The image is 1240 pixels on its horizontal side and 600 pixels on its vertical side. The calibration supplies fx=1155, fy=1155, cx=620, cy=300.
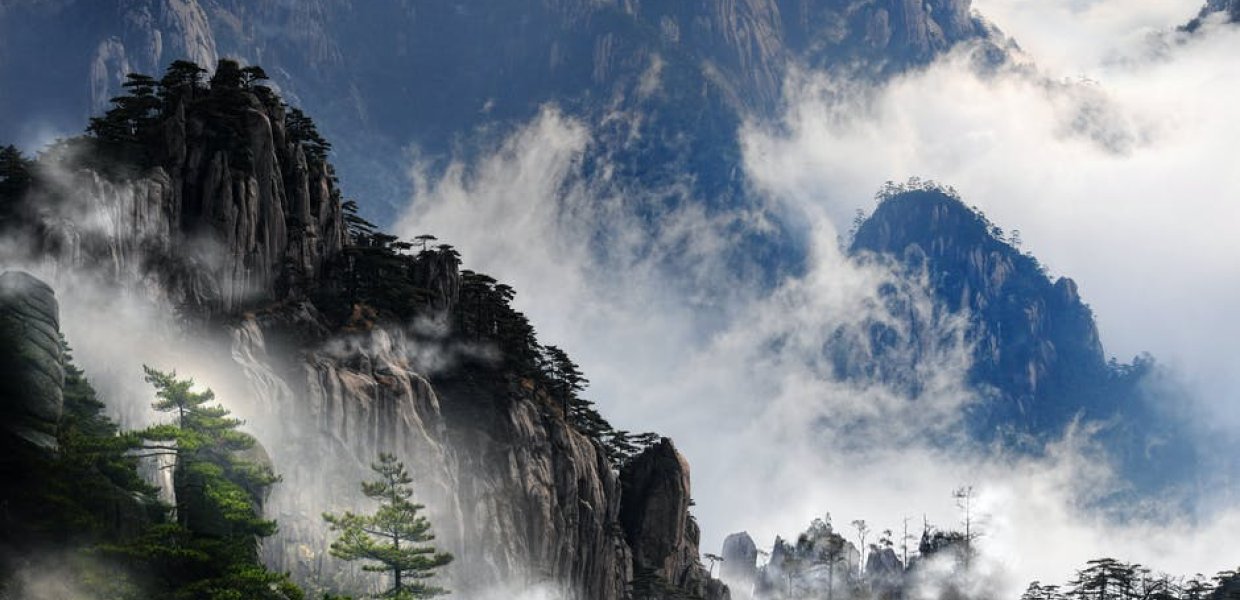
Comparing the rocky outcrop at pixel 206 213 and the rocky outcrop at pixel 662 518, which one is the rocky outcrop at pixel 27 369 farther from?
the rocky outcrop at pixel 662 518

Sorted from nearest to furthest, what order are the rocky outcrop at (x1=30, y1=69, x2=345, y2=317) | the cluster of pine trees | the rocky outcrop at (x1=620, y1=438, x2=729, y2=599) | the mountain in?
the rocky outcrop at (x1=30, y1=69, x2=345, y2=317) < the mountain < the cluster of pine trees < the rocky outcrop at (x1=620, y1=438, x2=729, y2=599)

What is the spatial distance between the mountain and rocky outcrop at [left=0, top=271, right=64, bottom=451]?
0.15 meters

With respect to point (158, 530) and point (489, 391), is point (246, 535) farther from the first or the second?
point (489, 391)

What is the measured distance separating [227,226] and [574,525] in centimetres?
4937

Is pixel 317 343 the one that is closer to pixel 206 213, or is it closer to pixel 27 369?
pixel 206 213

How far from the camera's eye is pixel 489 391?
401 feet

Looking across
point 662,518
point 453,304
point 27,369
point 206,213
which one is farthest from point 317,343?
point 662,518

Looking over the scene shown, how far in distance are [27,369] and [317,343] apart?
42.7 metres

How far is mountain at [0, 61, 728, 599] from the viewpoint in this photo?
83.7 metres

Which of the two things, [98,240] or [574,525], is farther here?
[574,525]

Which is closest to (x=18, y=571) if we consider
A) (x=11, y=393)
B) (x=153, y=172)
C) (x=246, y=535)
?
(x=11, y=393)

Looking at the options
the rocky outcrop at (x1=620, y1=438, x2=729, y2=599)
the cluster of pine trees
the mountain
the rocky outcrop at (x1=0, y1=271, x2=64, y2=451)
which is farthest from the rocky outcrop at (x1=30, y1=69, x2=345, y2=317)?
the rocky outcrop at (x1=620, y1=438, x2=729, y2=599)

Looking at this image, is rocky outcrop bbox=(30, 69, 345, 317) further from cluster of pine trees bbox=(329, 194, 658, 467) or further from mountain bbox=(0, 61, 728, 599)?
cluster of pine trees bbox=(329, 194, 658, 467)

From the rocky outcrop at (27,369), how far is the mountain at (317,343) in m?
0.15
